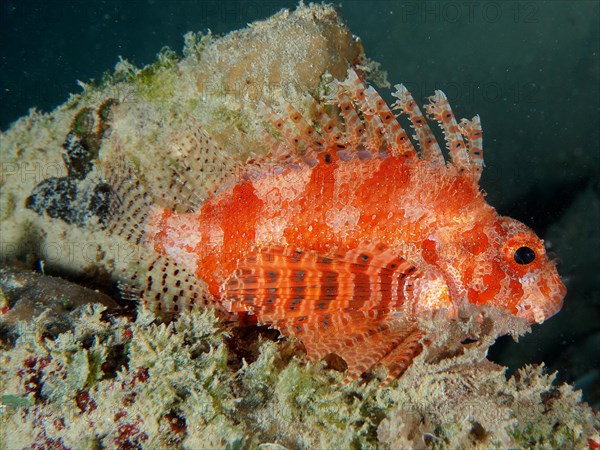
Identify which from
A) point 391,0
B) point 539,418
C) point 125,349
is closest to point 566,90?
point 539,418

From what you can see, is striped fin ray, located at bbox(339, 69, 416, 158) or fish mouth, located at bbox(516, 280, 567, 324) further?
striped fin ray, located at bbox(339, 69, 416, 158)

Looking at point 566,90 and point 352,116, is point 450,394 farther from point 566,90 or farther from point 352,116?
point 566,90

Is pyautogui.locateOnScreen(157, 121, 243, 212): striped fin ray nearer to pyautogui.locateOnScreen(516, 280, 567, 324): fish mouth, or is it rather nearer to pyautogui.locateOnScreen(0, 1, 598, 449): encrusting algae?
pyautogui.locateOnScreen(0, 1, 598, 449): encrusting algae

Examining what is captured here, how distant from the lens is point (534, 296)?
334 cm

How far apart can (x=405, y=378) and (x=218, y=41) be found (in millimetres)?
4753

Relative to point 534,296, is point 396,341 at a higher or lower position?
lower

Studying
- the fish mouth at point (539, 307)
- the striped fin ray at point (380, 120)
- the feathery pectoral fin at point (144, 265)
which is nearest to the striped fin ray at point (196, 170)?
Answer: the feathery pectoral fin at point (144, 265)

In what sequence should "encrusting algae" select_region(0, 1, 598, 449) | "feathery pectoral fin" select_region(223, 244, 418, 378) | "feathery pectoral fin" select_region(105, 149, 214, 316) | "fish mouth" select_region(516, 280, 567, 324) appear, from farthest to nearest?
"feathery pectoral fin" select_region(105, 149, 214, 316) → "fish mouth" select_region(516, 280, 567, 324) → "feathery pectoral fin" select_region(223, 244, 418, 378) → "encrusting algae" select_region(0, 1, 598, 449)

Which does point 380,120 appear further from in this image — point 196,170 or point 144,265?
point 144,265

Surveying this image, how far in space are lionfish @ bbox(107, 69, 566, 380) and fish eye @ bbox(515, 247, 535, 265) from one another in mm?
12

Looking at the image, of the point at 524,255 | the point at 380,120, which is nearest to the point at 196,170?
the point at 380,120

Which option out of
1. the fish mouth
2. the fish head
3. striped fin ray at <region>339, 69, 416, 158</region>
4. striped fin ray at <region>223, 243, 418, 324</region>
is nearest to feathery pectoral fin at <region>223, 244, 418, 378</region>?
striped fin ray at <region>223, 243, 418, 324</region>

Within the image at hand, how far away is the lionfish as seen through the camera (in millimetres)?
3150

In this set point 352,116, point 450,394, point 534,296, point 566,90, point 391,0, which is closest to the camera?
point 450,394
